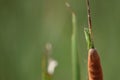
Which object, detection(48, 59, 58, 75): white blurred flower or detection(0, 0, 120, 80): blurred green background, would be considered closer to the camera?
detection(48, 59, 58, 75): white blurred flower

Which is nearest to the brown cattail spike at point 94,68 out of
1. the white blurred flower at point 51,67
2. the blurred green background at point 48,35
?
the white blurred flower at point 51,67

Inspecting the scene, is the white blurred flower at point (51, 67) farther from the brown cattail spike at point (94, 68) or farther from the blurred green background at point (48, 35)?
the blurred green background at point (48, 35)

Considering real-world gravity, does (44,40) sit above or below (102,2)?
below

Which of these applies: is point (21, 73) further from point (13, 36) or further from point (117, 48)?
point (117, 48)

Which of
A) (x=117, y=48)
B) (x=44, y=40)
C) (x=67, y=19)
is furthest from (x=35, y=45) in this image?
(x=117, y=48)

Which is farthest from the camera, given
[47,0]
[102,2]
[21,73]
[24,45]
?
[102,2]

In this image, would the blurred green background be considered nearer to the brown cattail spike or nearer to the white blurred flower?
the white blurred flower

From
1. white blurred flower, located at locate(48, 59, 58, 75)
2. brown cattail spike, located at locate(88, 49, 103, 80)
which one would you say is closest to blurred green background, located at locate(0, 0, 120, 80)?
white blurred flower, located at locate(48, 59, 58, 75)

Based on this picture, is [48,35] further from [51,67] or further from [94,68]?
[94,68]
